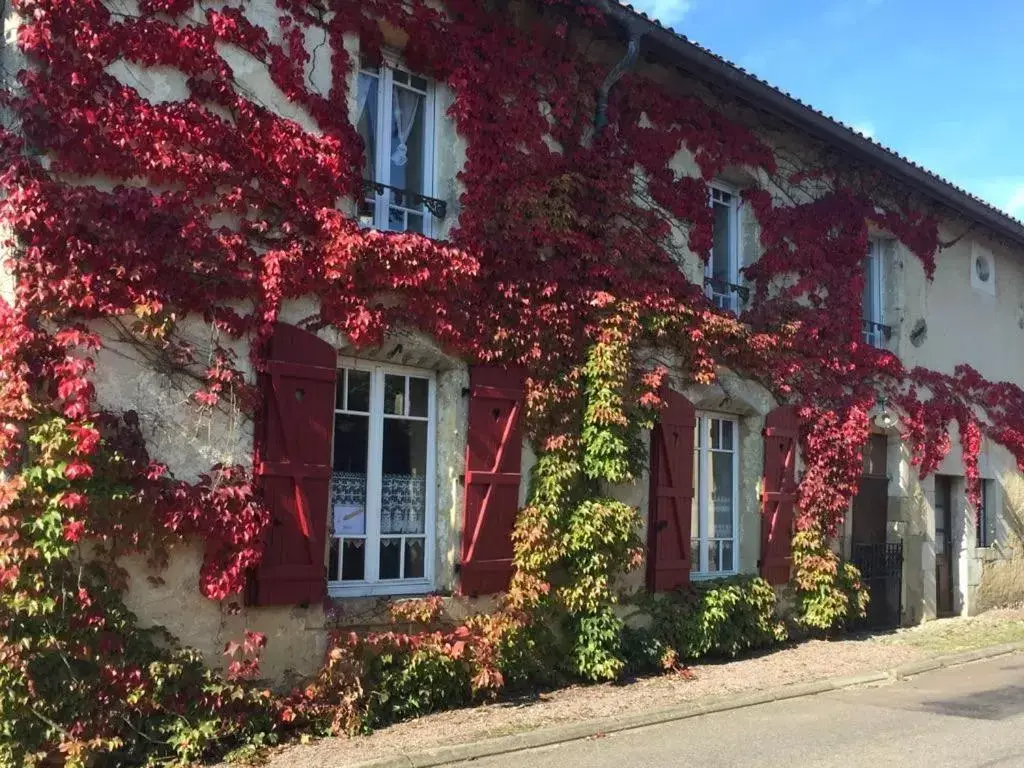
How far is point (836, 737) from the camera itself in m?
6.72

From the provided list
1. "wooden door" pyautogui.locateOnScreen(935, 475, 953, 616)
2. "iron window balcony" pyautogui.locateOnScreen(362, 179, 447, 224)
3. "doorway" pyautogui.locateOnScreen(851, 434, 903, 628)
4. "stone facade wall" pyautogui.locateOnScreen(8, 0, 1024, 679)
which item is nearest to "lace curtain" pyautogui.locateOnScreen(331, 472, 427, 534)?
"stone facade wall" pyautogui.locateOnScreen(8, 0, 1024, 679)

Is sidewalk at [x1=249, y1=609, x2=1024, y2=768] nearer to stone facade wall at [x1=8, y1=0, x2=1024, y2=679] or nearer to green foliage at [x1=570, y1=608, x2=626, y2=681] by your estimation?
green foliage at [x1=570, y1=608, x2=626, y2=681]

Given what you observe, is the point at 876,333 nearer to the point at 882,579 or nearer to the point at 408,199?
the point at 882,579

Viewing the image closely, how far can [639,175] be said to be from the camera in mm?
9344

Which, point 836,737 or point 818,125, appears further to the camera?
point 818,125

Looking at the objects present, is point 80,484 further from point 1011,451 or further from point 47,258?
point 1011,451

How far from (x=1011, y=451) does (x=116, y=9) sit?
12.7 m

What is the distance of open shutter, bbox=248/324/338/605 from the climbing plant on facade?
0.16 m

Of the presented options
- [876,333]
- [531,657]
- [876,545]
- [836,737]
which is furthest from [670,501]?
[876,333]

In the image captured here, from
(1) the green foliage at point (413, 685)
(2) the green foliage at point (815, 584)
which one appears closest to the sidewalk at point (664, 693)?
(1) the green foliage at point (413, 685)

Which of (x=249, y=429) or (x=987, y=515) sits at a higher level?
(x=249, y=429)

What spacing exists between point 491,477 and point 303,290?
6.81ft

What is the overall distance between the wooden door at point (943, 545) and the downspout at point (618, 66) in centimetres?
713

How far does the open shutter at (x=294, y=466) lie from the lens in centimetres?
643
